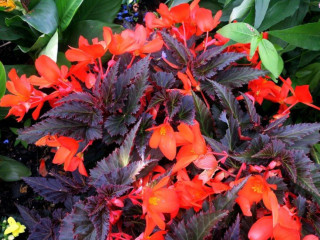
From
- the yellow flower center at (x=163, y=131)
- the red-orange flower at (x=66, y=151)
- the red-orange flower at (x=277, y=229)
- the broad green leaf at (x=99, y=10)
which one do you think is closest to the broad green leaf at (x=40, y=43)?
the broad green leaf at (x=99, y=10)

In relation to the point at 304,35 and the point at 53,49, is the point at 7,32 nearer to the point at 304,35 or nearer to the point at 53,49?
the point at 53,49

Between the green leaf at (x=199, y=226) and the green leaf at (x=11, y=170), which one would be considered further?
the green leaf at (x=11, y=170)

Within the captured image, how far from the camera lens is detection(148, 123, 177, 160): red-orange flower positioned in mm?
820

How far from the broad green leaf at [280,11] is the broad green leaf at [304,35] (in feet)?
0.38

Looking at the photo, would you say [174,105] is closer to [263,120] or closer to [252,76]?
[252,76]

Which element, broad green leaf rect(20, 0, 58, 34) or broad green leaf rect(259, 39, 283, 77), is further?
broad green leaf rect(20, 0, 58, 34)

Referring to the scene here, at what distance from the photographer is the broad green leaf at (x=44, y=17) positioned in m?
1.22

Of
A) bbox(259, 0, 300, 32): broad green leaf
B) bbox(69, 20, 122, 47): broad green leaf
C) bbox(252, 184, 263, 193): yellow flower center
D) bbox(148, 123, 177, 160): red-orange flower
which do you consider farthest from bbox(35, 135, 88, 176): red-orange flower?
bbox(259, 0, 300, 32): broad green leaf

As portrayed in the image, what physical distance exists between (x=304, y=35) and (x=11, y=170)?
1.20 m

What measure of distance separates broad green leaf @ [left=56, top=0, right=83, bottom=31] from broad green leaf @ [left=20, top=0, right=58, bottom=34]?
0.19 ft

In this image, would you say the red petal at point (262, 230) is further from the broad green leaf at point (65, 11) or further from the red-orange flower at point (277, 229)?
the broad green leaf at point (65, 11)

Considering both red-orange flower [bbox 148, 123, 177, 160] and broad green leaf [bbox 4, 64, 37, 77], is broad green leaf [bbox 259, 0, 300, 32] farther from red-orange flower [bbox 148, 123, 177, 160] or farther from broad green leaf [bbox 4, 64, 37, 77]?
broad green leaf [bbox 4, 64, 37, 77]

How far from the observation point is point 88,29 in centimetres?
137

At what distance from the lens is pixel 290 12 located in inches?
43.0
